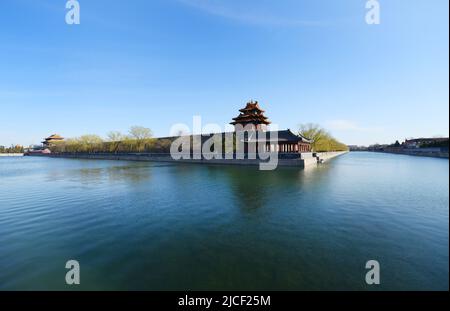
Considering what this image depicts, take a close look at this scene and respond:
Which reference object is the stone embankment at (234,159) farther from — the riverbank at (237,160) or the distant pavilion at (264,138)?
the distant pavilion at (264,138)

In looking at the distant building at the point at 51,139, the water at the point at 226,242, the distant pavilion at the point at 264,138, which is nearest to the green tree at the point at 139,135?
the distant pavilion at the point at 264,138

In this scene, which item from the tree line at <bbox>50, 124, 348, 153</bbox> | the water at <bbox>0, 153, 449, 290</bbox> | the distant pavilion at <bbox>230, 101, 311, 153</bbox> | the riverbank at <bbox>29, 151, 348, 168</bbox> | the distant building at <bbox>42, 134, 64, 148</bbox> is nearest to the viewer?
the water at <bbox>0, 153, 449, 290</bbox>

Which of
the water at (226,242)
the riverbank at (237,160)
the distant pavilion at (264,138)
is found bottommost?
the water at (226,242)

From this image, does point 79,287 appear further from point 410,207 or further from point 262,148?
point 262,148

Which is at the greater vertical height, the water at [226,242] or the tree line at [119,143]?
the tree line at [119,143]

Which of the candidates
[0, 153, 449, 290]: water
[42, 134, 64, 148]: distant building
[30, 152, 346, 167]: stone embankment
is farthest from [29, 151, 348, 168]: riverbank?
[42, 134, 64, 148]: distant building

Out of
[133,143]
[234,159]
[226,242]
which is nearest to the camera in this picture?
[226,242]

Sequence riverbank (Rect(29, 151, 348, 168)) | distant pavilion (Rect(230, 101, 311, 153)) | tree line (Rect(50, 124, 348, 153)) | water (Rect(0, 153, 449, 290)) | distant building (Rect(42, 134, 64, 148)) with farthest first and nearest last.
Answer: distant building (Rect(42, 134, 64, 148)), tree line (Rect(50, 124, 348, 153)), distant pavilion (Rect(230, 101, 311, 153)), riverbank (Rect(29, 151, 348, 168)), water (Rect(0, 153, 449, 290))

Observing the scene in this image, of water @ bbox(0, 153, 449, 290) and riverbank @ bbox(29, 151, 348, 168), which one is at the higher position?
riverbank @ bbox(29, 151, 348, 168)

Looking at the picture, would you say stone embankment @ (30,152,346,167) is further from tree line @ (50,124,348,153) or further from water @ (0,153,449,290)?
water @ (0,153,449,290)

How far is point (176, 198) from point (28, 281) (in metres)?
8.25

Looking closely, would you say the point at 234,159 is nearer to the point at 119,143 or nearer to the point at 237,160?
the point at 237,160

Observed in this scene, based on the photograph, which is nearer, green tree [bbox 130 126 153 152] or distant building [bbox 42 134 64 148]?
green tree [bbox 130 126 153 152]

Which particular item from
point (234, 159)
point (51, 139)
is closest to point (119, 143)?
point (234, 159)
